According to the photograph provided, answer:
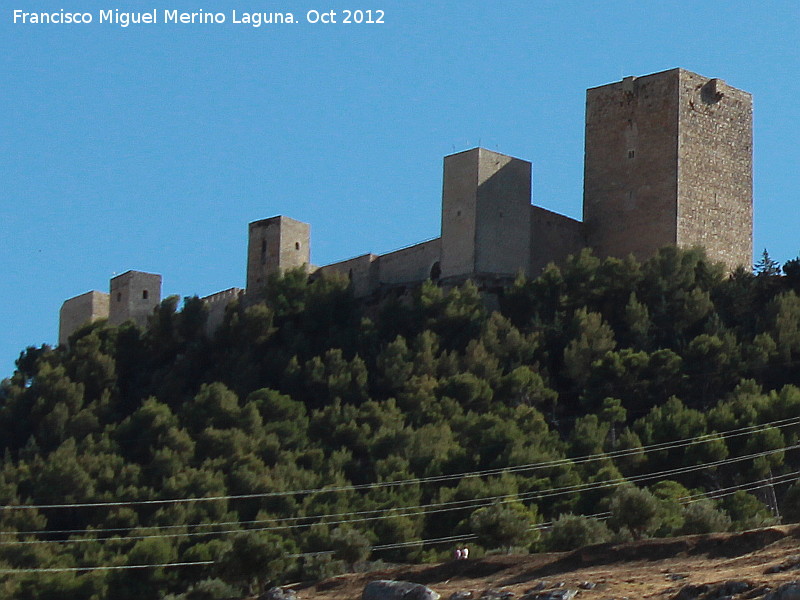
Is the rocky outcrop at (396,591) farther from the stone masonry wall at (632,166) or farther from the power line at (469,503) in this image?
the stone masonry wall at (632,166)

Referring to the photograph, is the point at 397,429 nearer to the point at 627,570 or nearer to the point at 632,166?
the point at 632,166

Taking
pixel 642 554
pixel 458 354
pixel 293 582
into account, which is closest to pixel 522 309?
pixel 458 354

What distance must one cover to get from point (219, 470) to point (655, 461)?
25.1 ft

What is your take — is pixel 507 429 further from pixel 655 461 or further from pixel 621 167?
pixel 621 167

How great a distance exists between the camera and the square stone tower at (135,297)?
47.8 metres

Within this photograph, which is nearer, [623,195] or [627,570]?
[627,570]

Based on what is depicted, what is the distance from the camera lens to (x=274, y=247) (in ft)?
147

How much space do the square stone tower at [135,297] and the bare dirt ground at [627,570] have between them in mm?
22947

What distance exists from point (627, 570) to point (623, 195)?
65.0ft

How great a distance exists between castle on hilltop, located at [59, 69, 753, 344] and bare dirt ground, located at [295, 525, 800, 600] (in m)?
16.4

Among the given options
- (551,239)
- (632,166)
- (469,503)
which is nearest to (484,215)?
(551,239)

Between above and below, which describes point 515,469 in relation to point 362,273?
below

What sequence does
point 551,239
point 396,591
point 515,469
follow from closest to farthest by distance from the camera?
point 396,591 < point 515,469 < point 551,239

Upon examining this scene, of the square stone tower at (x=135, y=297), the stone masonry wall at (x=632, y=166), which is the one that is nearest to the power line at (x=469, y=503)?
the stone masonry wall at (x=632, y=166)
